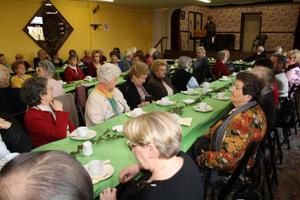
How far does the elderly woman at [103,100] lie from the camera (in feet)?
9.37

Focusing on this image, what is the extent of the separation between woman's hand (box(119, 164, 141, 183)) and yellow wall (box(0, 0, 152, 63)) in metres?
6.74

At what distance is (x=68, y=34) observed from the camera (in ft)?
28.7

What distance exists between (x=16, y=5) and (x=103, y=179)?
7.17 m

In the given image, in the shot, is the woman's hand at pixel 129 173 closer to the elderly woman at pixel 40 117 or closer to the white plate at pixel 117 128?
the white plate at pixel 117 128

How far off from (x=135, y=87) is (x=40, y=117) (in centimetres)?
155

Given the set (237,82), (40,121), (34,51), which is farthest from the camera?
(34,51)

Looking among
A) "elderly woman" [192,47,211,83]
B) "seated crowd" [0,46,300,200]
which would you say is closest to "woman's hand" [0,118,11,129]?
"seated crowd" [0,46,300,200]

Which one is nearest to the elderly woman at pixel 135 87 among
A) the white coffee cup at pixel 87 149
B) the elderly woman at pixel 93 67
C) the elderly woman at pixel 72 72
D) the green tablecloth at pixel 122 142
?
the green tablecloth at pixel 122 142

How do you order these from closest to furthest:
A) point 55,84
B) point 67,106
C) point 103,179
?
1. point 103,179
2. point 67,106
3. point 55,84

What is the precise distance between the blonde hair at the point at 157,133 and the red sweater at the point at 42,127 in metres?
1.21

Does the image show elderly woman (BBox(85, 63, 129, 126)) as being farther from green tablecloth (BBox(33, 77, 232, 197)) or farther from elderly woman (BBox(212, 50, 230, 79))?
elderly woman (BBox(212, 50, 230, 79))

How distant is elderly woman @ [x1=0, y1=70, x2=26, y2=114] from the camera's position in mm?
3422

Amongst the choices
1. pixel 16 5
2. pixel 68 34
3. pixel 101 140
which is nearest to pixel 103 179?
pixel 101 140

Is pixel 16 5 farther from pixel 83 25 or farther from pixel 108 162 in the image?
pixel 108 162
